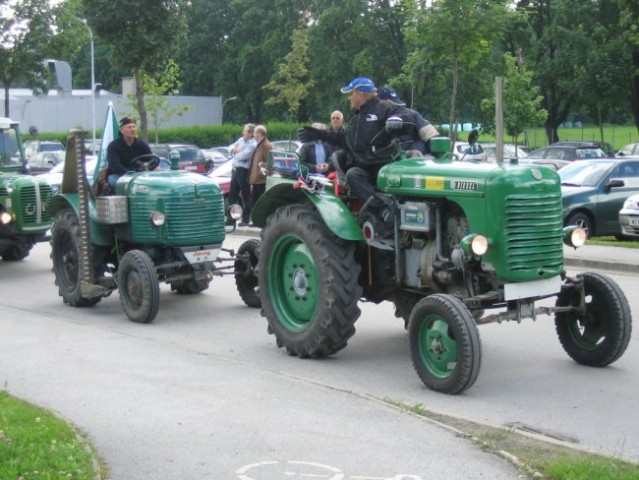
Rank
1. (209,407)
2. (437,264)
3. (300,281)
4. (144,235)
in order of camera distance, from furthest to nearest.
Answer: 1. (144,235)
2. (300,281)
3. (437,264)
4. (209,407)

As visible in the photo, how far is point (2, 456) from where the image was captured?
623cm

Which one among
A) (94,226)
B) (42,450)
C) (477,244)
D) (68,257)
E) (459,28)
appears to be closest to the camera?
(42,450)

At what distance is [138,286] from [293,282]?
246 cm

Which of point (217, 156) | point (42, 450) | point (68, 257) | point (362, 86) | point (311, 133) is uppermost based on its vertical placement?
point (362, 86)

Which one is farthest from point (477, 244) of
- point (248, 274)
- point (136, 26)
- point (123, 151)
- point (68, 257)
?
point (136, 26)

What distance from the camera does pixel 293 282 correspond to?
10.2 meters

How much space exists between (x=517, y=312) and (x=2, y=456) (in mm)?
4178

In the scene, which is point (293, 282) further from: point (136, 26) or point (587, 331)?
point (136, 26)

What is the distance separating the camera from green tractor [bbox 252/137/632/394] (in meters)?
8.41

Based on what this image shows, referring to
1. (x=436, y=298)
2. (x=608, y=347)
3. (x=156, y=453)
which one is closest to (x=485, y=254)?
(x=436, y=298)

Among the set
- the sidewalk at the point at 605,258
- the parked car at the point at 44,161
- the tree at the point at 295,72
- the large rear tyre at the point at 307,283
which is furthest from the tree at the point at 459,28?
the tree at the point at 295,72

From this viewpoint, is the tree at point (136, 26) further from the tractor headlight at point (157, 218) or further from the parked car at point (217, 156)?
the tractor headlight at point (157, 218)

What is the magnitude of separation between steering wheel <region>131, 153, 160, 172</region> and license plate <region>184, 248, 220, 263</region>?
1.36 meters

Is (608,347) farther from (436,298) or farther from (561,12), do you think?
(561,12)
